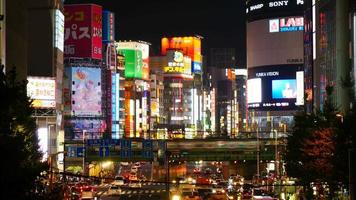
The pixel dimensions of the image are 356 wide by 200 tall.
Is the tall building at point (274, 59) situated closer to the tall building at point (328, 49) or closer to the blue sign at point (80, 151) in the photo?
the tall building at point (328, 49)

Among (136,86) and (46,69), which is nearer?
(46,69)

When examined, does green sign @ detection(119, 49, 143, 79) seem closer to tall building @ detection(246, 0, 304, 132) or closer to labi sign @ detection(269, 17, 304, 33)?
tall building @ detection(246, 0, 304, 132)

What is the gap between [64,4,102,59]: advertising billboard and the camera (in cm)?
11406

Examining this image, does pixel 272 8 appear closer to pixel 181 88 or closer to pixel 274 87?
pixel 274 87

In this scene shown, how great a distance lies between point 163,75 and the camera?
186 meters

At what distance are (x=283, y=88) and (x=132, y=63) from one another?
3773 cm

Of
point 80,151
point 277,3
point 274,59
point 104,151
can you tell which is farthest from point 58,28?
point 277,3

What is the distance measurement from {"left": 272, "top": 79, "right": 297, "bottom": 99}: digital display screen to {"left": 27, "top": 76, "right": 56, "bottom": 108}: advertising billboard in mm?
63428

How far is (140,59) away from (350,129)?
12453 centimetres

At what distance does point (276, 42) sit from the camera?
137m

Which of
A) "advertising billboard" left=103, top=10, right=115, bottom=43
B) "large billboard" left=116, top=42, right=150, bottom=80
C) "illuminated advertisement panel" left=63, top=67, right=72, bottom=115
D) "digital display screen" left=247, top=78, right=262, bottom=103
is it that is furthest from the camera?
"large billboard" left=116, top=42, right=150, bottom=80

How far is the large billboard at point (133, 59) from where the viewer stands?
154875 millimetres

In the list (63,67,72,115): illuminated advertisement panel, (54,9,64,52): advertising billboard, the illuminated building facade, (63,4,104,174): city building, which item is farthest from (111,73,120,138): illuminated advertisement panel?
(54,9,64,52): advertising billboard

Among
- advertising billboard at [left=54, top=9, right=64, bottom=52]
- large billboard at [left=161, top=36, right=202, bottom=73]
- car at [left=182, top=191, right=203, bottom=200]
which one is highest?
large billboard at [left=161, top=36, right=202, bottom=73]
